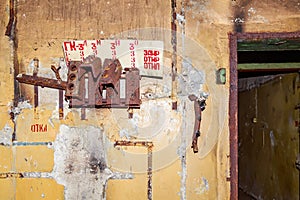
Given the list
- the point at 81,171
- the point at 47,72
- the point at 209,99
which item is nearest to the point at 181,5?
the point at 209,99

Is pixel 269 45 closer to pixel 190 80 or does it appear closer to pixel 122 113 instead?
pixel 190 80

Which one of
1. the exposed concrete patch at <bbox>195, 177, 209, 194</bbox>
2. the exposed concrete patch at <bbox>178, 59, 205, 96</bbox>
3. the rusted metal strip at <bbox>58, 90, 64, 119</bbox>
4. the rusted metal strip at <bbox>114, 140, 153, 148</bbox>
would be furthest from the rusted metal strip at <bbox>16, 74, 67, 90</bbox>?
the exposed concrete patch at <bbox>195, 177, 209, 194</bbox>

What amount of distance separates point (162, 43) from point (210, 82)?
284mm

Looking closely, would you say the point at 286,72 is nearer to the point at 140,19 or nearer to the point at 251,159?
the point at 251,159

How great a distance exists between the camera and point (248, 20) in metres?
1.79

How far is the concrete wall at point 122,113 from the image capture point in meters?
1.75

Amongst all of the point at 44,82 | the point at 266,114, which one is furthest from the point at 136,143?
the point at 266,114

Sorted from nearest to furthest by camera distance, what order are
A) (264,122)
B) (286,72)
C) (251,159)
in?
(286,72) → (264,122) → (251,159)

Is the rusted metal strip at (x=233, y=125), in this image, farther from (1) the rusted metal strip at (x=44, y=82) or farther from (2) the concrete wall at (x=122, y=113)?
(1) the rusted metal strip at (x=44, y=82)

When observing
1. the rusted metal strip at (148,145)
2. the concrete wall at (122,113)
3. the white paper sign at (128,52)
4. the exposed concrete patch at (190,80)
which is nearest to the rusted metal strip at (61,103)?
the concrete wall at (122,113)

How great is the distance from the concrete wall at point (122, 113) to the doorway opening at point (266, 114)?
0.18ft

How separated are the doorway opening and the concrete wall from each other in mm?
54

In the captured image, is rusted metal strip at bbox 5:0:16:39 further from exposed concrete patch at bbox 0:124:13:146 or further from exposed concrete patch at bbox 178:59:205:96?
exposed concrete patch at bbox 178:59:205:96

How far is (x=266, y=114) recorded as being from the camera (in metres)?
3.45
